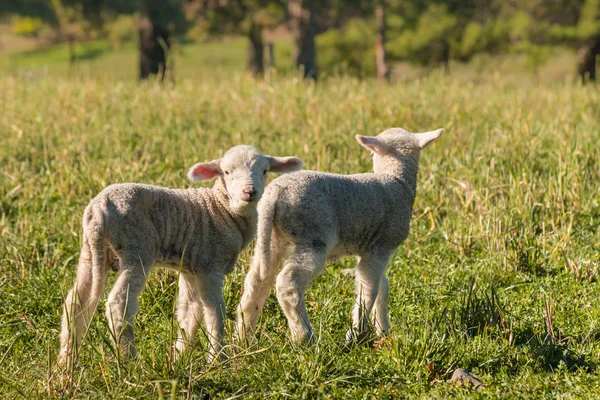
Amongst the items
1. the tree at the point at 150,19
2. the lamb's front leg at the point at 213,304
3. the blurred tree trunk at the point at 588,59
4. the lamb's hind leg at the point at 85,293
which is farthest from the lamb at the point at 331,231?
the blurred tree trunk at the point at 588,59

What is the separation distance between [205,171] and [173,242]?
46 centimetres

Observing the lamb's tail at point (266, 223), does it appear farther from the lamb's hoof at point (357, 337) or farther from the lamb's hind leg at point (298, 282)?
the lamb's hoof at point (357, 337)

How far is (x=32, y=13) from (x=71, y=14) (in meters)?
2.54

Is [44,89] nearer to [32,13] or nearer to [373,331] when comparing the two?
[373,331]

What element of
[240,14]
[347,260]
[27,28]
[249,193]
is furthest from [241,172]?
[27,28]

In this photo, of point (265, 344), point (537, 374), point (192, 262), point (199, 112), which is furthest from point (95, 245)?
point (199, 112)

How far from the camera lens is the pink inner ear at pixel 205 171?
14.9 feet

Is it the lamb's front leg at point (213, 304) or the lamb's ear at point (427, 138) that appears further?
the lamb's ear at point (427, 138)

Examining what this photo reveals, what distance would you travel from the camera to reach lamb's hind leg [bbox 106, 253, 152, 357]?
407 cm

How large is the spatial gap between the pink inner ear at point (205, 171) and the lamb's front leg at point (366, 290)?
3.26 ft

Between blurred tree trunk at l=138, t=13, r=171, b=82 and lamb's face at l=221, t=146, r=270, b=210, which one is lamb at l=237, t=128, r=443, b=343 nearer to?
lamb's face at l=221, t=146, r=270, b=210

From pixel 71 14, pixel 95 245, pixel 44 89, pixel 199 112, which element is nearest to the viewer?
pixel 95 245

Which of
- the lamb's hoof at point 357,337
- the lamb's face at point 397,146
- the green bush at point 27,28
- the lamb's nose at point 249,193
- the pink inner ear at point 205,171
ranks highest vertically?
the green bush at point 27,28

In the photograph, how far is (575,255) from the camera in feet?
19.5
